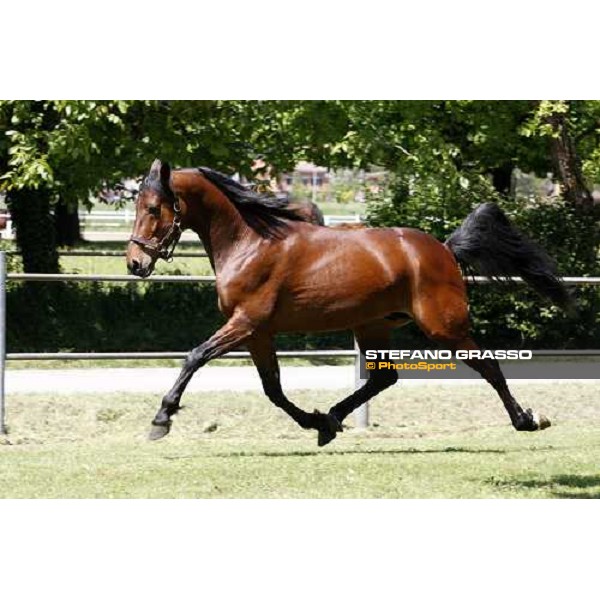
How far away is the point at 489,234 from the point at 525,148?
30.4 feet

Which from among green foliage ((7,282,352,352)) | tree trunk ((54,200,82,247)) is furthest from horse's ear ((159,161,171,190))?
tree trunk ((54,200,82,247))

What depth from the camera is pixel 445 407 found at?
1352 centimetres

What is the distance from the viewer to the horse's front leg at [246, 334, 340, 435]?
10.0 meters

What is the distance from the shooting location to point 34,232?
19.4m

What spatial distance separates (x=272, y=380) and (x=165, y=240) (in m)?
1.35

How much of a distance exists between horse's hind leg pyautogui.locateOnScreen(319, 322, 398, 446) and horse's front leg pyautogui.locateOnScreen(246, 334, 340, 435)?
Answer: 0.65 ft

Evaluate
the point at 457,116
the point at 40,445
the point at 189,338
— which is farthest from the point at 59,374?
the point at 457,116

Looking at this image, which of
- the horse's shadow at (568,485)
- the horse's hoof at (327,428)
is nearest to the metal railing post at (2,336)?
the horse's hoof at (327,428)

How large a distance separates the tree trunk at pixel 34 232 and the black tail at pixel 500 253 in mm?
10046

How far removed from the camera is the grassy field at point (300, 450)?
872 centimetres

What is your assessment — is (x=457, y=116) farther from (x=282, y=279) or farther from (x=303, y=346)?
(x=282, y=279)

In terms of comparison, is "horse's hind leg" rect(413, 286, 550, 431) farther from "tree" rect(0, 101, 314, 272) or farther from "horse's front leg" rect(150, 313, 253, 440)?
"tree" rect(0, 101, 314, 272)

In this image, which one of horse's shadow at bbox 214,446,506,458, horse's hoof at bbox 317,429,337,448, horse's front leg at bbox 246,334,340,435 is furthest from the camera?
horse's hoof at bbox 317,429,337,448

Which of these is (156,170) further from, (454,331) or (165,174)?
(454,331)
